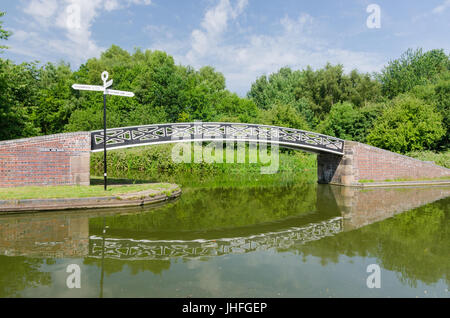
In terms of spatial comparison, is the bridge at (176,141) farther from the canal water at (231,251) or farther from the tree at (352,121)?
the tree at (352,121)

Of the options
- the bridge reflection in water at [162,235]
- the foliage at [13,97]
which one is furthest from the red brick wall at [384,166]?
the foliage at [13,97]

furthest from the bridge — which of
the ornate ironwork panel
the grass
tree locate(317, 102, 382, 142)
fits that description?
tree locate(317, 102, 382, 142)

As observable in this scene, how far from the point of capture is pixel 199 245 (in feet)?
25.8

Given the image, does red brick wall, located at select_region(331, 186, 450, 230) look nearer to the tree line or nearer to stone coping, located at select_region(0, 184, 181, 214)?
stone coping, located at select_region(0, 184, 181, 214)

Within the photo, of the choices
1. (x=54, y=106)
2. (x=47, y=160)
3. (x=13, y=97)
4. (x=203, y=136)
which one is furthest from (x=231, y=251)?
(x=54, y=106)

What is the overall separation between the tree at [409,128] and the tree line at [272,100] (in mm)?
76

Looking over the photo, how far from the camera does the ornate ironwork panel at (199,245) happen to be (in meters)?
7.16

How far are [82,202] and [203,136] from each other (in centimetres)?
744

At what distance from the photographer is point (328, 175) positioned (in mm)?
21109

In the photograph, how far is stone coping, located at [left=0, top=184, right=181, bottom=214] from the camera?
10750 mm

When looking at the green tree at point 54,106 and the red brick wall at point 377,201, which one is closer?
the red brick wall at point 377,201

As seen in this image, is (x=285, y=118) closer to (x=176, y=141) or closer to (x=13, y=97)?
(x=176, y=141)

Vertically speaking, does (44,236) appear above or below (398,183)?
below
